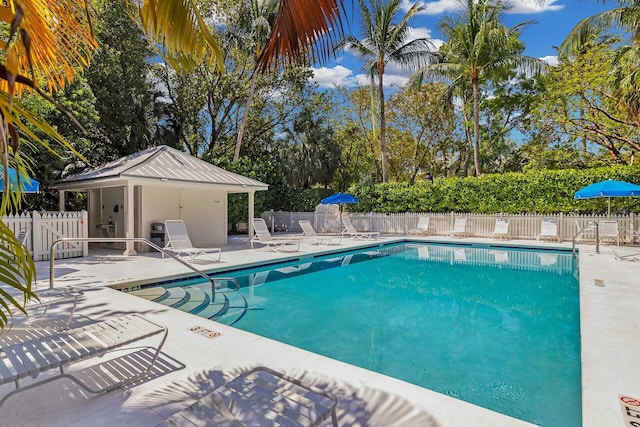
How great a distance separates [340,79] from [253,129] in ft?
27.1

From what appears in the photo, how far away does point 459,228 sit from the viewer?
17219 mm

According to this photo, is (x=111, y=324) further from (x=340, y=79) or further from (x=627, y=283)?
(x=340, y=79)

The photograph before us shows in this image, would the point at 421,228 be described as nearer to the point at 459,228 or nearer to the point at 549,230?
the point at 459,228

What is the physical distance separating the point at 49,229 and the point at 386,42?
59.3 ft

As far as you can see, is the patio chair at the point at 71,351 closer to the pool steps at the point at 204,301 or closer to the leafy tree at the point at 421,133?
the pool steps at the point at 204,301

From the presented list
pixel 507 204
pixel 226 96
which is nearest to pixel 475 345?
pixel 507 204

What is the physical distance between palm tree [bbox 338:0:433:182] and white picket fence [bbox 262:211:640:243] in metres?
→ 4.70

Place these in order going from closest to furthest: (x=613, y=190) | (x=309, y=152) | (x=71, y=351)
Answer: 1. (x=71, y=351)
2. (x=613, y=190)
3. (x=309, y=152)

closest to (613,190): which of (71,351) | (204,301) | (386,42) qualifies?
(204,301)

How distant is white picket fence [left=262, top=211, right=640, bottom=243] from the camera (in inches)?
590

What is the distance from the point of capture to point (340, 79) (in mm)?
28547

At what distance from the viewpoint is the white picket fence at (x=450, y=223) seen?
1498 cm

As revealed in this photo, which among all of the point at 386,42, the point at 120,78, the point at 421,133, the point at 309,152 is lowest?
the point at 309,152

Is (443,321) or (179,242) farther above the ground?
(179,242)
